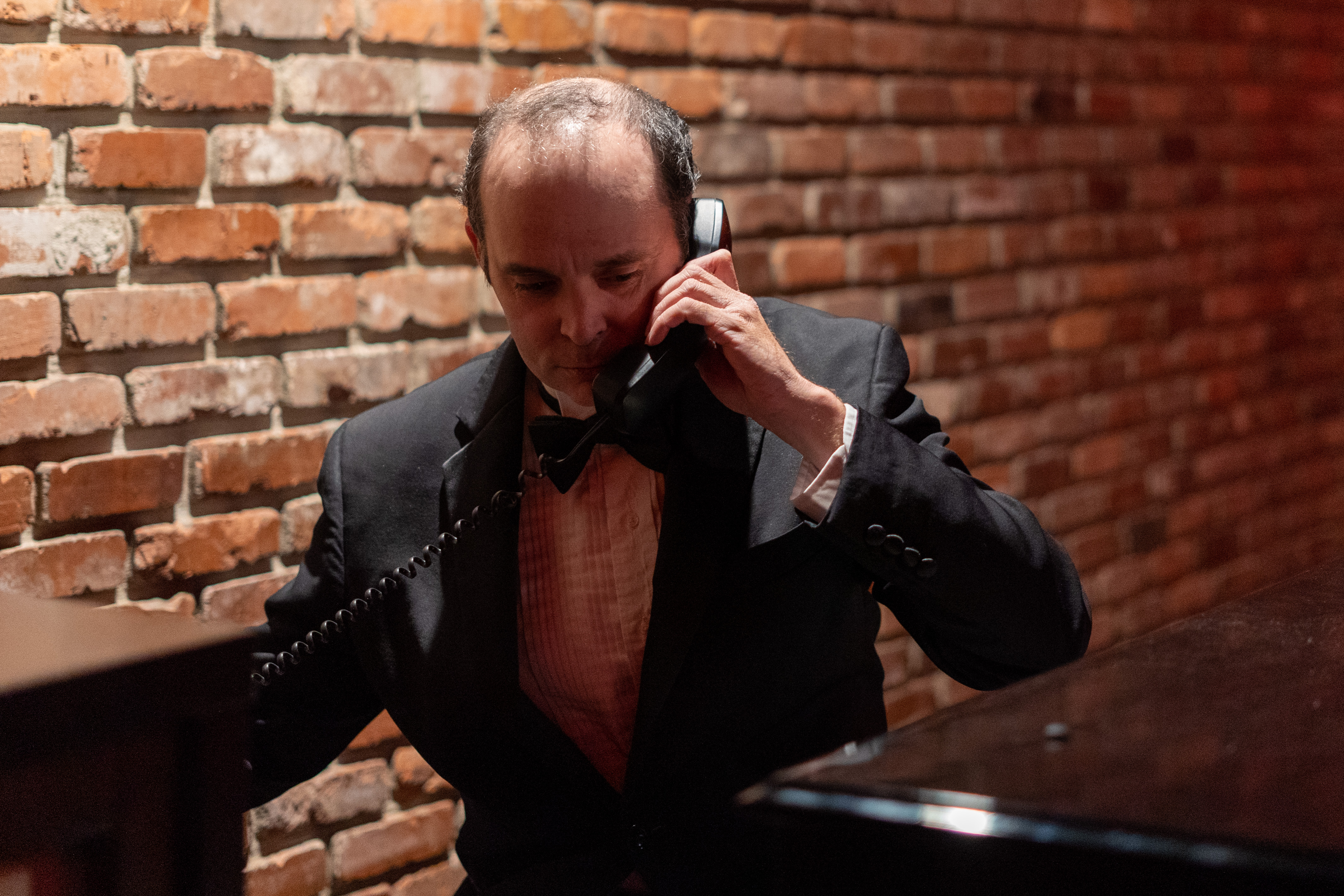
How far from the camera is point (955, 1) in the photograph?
2.35 m

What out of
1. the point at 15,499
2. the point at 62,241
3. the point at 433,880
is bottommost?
the point at 433,880

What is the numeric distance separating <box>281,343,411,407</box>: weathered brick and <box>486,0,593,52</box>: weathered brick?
50 cm

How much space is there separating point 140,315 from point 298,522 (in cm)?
35

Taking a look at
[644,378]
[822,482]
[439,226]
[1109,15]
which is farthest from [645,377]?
[1109,15]

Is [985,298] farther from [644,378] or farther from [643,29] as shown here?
[644,378]

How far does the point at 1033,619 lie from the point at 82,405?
1.15m

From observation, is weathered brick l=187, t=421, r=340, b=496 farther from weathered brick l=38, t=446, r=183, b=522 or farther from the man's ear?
the man's ear

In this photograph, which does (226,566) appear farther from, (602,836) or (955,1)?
(955,1)

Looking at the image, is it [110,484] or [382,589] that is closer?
[382,589]

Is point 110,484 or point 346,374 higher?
point 346,374

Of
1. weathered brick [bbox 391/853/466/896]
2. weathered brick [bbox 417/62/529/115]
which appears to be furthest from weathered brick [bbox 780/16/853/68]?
weathered brick [bbox 391/853/466/896]

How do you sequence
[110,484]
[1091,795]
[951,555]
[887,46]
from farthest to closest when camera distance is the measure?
1. [887,46]
2. [110,484]
3. [951,555]
4. [1091,795]

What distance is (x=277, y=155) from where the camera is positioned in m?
1.56

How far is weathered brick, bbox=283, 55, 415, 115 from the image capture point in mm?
1570
